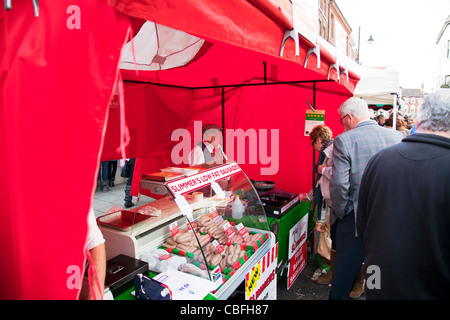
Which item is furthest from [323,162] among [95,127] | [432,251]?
[95,127]

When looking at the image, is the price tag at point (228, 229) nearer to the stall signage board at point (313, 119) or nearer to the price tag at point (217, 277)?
the price tag at point (217, 277)

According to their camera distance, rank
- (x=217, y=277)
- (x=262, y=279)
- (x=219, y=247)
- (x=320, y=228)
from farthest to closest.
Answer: (x=320, y=228) → (x=262, y=279) → (x=219, y=247) → (x=217, y=277)

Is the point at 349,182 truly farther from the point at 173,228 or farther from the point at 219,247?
the point at 173,228

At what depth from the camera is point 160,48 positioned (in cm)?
368

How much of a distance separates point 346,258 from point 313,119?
2544 millimetres

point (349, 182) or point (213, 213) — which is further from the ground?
point (349, 182)

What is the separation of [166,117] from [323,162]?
127 inches

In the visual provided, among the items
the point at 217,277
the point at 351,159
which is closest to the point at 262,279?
the point at 217,277

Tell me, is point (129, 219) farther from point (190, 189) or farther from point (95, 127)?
point (95, 127)

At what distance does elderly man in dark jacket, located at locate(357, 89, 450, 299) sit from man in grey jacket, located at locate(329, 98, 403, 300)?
1032mm

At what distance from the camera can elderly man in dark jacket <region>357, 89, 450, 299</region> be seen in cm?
136

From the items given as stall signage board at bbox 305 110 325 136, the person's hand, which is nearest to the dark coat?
the person's hand

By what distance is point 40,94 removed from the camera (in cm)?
95

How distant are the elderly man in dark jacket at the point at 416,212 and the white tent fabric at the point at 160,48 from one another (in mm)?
2677
